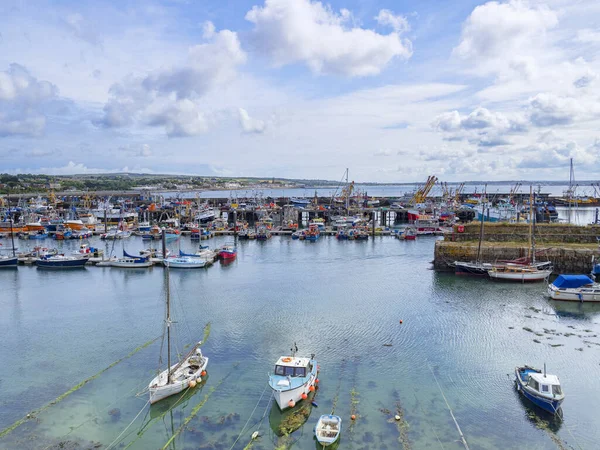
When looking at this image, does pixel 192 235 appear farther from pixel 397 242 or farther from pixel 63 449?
pixel 63 449

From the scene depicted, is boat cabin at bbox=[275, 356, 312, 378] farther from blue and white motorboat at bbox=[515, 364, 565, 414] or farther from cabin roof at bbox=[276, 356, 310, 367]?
blue and white motorboat at bbox=[515, 364, 565, 414]

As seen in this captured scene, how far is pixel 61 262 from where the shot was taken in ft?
162

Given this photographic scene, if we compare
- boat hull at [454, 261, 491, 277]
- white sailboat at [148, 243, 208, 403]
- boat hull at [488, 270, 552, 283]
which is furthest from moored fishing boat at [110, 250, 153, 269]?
boat hull at [488, 270, 552, 283]

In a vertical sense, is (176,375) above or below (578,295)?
below

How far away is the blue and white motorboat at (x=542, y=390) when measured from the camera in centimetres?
1839

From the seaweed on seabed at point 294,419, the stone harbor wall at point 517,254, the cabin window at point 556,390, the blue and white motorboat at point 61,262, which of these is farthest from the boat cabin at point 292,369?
the blue and white motorboat at point 61,262

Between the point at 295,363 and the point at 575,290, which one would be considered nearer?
the point at 295,363

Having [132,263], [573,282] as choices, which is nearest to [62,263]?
[132,263]

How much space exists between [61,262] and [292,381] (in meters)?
39.9

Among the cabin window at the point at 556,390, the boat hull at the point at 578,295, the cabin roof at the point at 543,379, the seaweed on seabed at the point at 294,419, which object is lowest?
the seaweed on seabed at the point at 294,419

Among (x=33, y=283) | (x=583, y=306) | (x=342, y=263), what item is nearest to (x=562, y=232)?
(x=583, y=306)

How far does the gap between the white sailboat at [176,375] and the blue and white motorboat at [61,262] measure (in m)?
33.0

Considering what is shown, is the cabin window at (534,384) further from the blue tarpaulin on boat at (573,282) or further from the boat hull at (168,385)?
the blue tarpaulin on boat at (573,282)

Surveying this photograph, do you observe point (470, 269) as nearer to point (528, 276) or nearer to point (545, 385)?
point (528, 276)
